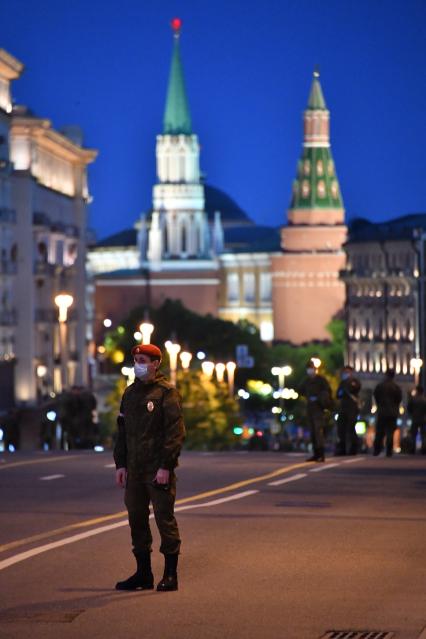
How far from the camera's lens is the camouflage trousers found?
18141mm

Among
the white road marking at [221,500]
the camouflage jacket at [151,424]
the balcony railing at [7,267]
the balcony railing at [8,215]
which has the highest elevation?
the balcony railing at [8,215]

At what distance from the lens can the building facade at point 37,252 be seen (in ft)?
380

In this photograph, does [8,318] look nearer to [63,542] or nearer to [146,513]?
[63,542]

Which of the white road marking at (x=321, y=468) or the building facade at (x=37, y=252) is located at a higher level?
the building facade at (x=37, y=252)

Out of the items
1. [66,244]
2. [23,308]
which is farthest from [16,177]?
[66,244]

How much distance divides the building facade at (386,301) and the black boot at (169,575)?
472ft

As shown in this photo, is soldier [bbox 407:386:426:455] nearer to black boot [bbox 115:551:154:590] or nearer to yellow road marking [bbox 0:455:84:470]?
yellow road marking [bbox 0:455:84:470]

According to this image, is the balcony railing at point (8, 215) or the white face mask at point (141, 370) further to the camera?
the balcony railing at point (8, 215)

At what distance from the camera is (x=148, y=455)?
720 inches

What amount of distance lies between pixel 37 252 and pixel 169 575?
10853 cm

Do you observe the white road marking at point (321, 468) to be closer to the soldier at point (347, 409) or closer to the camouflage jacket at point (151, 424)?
the soldier at point (347, 409)

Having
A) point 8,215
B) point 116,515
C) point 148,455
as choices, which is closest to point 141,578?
point 148,455

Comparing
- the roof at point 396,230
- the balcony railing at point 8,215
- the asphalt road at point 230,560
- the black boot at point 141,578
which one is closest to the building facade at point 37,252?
the balcony railing at point 8,215

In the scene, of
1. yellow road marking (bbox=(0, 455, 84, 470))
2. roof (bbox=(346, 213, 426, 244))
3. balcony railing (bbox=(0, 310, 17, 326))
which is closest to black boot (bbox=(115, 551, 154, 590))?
yellow road marking (bbox=(0, 455, 84, 470))
